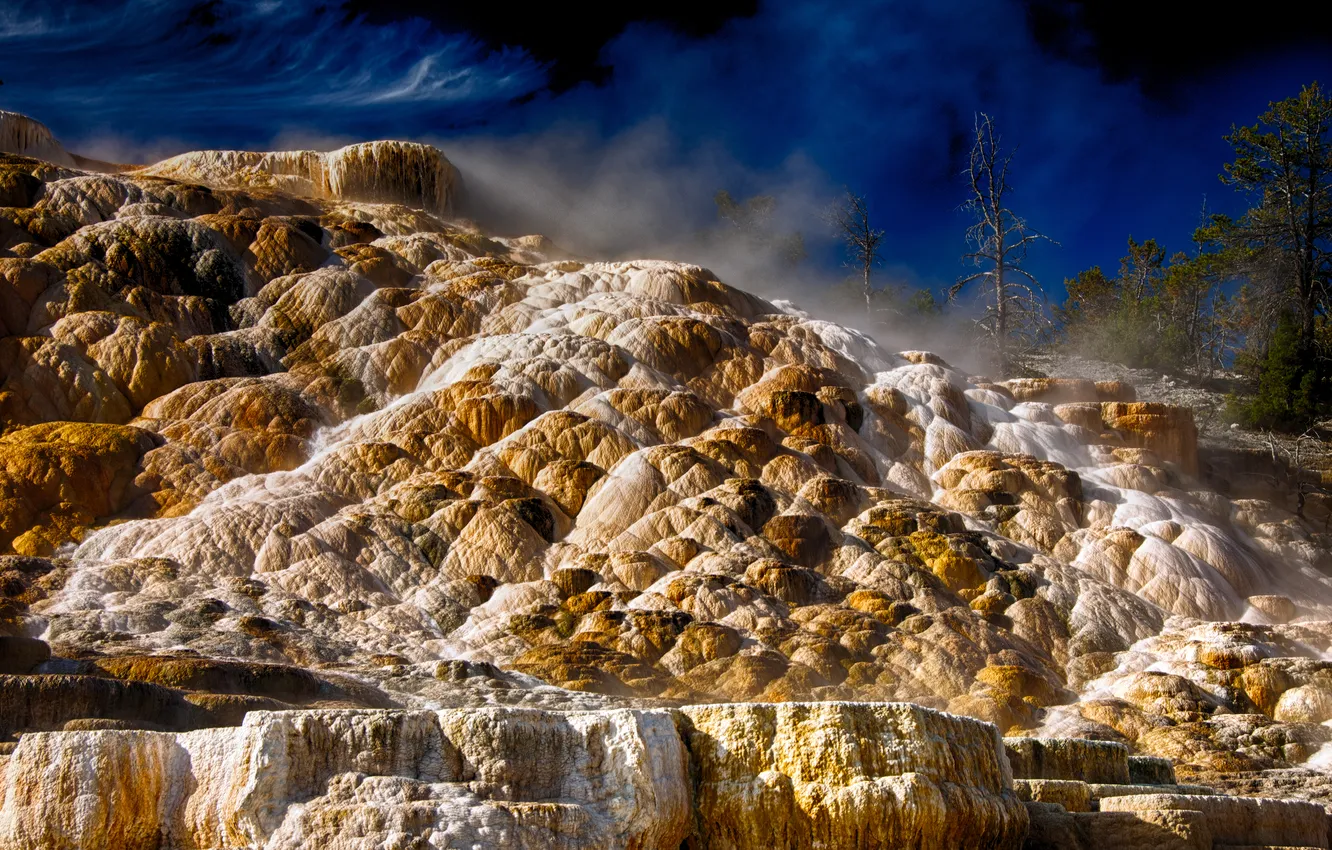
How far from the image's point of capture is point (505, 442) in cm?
2008

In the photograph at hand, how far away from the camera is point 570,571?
1692 cm

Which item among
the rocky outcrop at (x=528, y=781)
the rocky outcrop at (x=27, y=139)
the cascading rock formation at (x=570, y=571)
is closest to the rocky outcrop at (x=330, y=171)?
the rocky outcrop at (x=27, y=139)

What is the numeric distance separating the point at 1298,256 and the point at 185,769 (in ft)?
97.9

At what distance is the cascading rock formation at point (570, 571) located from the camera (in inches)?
304

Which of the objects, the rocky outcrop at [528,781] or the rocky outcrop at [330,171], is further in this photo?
the rocky outcrop at [330,171]

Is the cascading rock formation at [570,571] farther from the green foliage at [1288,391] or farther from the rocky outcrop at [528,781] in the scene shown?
the green foliage at [1288,391]

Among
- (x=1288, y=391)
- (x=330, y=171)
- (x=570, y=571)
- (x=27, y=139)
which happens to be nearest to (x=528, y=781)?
(x=570, y=571)

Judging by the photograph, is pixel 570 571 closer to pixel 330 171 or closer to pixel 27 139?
pixel 330 171

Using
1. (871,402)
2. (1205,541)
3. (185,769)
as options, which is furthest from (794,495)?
(185,769)

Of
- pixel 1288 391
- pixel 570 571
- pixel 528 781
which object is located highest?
pixel 1288 391

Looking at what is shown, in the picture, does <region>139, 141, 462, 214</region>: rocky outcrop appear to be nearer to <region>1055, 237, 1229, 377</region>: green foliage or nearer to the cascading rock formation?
the cascading rock formation

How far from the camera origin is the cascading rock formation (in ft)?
25.3

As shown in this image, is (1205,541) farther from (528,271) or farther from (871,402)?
(528,271)

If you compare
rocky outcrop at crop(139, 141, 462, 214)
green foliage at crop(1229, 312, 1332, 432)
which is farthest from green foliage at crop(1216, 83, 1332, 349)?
rocky outcrop at crop(139, 141, 462, 214)
